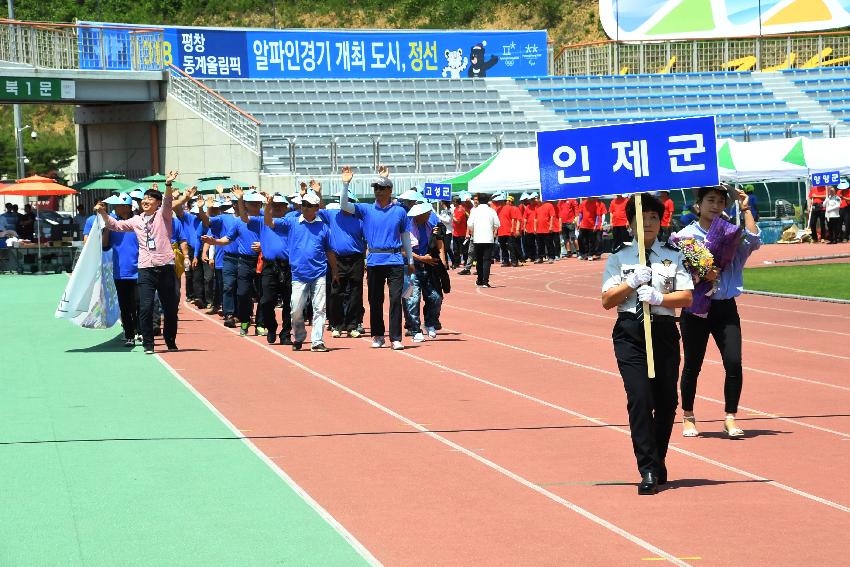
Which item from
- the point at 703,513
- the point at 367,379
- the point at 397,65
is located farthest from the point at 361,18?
the point at 703,513

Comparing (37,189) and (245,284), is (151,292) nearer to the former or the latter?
(245,284)

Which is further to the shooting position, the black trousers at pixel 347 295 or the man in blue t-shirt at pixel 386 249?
the black trousers at pixel 347 295

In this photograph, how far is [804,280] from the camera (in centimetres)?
2773

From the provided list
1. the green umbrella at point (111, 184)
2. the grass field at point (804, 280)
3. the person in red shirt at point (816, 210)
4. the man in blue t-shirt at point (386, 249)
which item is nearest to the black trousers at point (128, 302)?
the man in blue t-shirt at point (386, 249)

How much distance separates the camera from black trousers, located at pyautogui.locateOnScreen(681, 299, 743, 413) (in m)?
10.8

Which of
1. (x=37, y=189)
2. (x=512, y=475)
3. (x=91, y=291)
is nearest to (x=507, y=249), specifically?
(x=37, y=189)

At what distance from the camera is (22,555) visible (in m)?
7.21

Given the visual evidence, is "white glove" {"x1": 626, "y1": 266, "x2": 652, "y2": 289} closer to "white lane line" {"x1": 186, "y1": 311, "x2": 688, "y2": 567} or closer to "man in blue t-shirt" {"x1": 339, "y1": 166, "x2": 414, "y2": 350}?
"white lane line" {"x1": 186, "y1": 311, "x2": 688, "y2": 567}

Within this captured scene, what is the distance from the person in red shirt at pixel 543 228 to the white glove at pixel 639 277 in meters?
27.4

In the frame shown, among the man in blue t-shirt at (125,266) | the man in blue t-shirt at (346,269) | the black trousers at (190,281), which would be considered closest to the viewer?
the man in blue t-shirt at (125,266)

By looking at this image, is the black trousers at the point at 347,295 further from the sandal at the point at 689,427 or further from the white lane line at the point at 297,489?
the sandal at the point at 689,427

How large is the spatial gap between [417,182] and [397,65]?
10.7 meters

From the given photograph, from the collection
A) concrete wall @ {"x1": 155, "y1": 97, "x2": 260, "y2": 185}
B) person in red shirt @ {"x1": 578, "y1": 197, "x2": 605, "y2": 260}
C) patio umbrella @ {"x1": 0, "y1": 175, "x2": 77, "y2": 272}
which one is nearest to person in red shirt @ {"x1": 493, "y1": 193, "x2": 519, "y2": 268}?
person in red shirt @ {"x1": 578, "y1": 197, "x2": 605, "y2": 260}

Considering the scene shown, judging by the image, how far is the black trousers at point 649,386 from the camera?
880 cm
